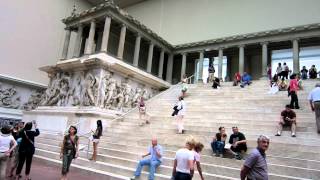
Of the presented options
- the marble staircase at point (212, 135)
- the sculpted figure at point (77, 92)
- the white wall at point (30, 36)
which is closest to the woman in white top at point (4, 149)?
the marble staircase at point (212, 135)

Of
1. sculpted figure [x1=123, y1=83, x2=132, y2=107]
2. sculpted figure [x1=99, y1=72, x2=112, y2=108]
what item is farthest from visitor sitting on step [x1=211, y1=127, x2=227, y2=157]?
sculpted figure [x1=123, y1=83, x2=132, y2=107]

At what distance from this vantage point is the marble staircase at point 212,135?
22.8ft

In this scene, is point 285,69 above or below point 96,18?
below

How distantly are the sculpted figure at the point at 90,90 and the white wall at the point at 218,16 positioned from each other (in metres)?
14.2

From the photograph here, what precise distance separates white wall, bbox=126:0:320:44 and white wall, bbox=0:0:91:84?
9.27 meters

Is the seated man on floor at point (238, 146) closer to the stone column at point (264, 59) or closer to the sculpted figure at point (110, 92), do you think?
the sculpted figure at point (110, 92)

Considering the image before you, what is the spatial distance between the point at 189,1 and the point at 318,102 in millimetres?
22424

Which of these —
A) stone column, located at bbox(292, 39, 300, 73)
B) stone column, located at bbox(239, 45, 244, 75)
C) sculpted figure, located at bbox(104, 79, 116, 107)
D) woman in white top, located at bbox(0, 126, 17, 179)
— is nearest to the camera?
woman in white top, located at bbox(0, 126, 17, 179)

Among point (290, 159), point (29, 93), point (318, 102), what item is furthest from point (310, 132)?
point (29, 93)

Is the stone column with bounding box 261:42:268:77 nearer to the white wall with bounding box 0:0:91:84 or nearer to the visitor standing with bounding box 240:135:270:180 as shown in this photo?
the visitor standing with bounding box 240:135:270:180

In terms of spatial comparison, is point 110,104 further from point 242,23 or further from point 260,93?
point 242,23

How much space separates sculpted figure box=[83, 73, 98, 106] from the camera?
14.9 meters

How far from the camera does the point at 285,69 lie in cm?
1600

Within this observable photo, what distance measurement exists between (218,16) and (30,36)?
17.1 m
